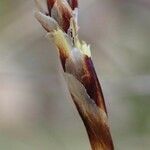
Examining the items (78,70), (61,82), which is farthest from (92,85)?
(61,82)

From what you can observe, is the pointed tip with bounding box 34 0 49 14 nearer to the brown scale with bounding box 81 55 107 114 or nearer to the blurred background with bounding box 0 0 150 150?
the brown scale with bounding box 81 55 107 114

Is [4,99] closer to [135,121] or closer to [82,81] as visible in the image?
[135,121]

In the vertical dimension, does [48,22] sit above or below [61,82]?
below

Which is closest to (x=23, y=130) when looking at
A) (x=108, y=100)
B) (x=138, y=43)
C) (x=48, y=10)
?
(x=108, y=100)

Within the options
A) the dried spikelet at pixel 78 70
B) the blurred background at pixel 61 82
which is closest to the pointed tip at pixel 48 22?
the dried spikelet at pixel 78 70

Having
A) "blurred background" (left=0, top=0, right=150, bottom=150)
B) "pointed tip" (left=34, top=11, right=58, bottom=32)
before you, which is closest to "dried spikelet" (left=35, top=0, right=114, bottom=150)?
"pointed tip" (left=34, top=11, right=58, bottom=32)

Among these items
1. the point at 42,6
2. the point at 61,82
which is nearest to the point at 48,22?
the point at 42,6

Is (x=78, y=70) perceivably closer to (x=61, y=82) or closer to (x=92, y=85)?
(x=92, y=85)

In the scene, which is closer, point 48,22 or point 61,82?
point 48,22
